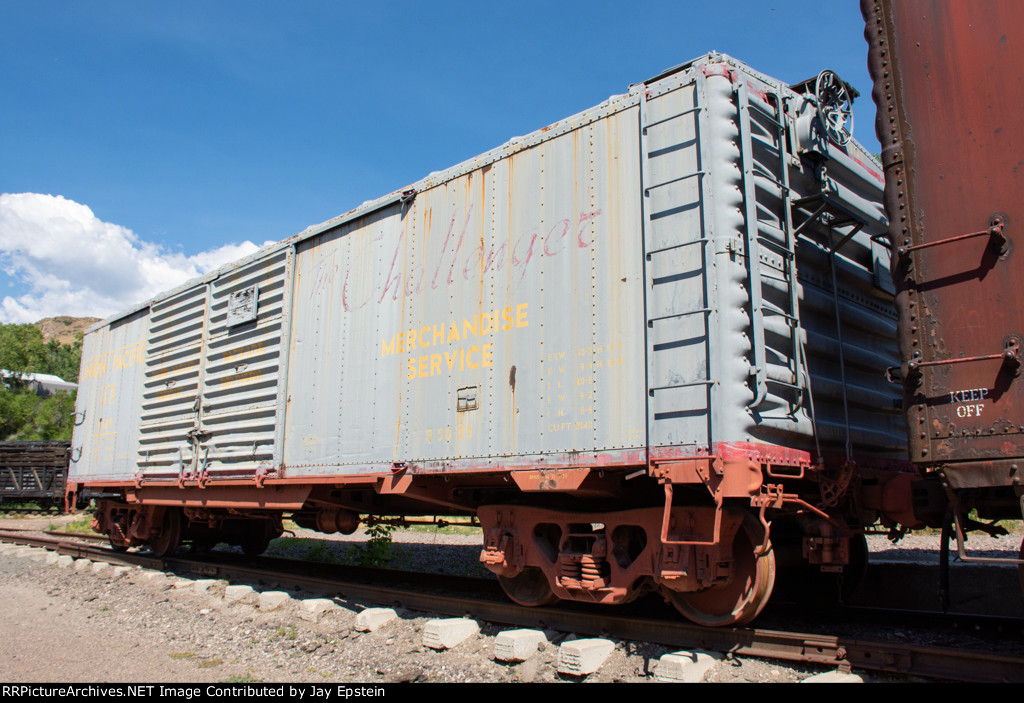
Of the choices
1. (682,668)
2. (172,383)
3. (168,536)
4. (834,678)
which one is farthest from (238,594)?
(834,678)

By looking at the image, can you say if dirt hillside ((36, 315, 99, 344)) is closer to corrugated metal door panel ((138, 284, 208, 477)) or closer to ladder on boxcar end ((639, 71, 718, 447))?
corrugated metal door panel ((138, 284, 208, 477))

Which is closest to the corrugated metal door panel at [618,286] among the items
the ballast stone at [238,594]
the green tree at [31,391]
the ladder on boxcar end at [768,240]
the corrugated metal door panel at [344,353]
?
the ladder on boxcar end at [768,240]

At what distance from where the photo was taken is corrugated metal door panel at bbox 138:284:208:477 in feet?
32.7

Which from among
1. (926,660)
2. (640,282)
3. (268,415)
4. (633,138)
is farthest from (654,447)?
(268,415)

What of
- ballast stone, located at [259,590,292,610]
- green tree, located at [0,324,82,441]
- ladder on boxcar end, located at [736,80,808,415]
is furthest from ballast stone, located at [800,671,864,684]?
green tree, located at [0,324,82,441]

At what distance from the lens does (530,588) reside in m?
6.47

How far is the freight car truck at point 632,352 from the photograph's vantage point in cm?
504

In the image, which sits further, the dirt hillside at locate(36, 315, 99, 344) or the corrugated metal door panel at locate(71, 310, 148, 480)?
the dirt hillside at locate(36, 315, 99, 344)

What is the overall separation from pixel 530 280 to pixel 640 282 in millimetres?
1083

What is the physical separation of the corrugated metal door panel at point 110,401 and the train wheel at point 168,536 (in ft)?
3.15

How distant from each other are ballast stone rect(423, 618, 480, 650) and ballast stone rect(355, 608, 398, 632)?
0.85 metres

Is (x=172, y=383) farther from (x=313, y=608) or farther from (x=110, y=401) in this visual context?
(x=313, y=608)

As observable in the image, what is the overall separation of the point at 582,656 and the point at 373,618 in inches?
98.2

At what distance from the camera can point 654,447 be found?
5082mm
